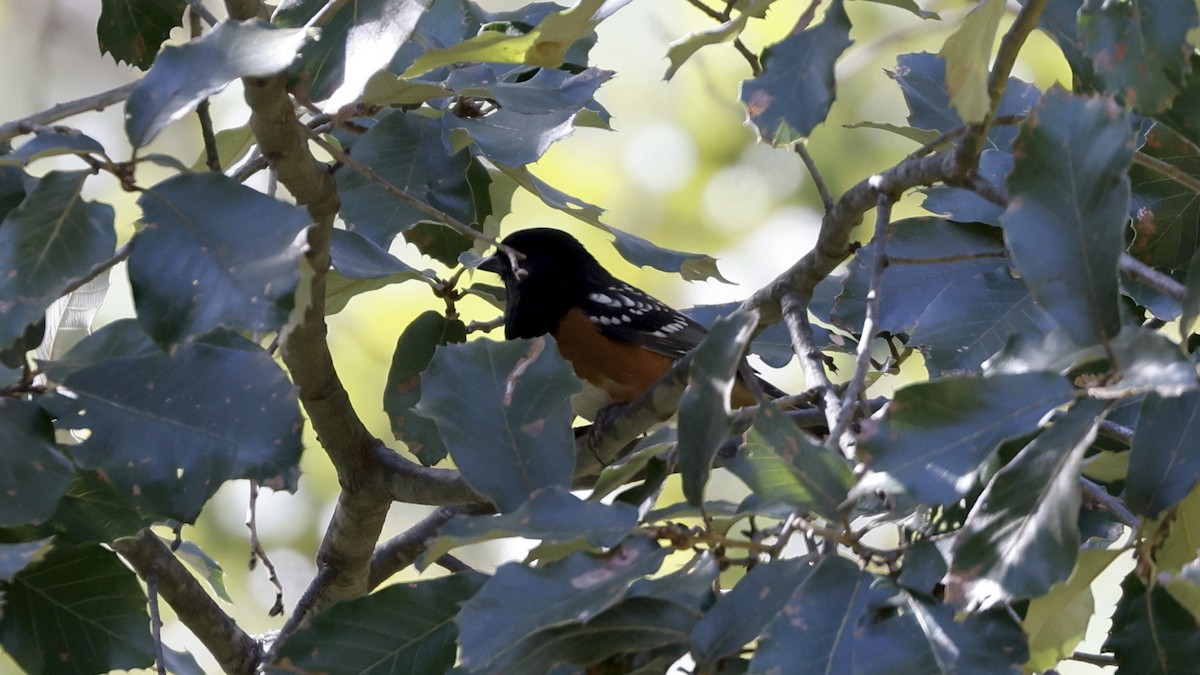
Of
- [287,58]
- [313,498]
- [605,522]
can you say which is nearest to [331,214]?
[287,58]

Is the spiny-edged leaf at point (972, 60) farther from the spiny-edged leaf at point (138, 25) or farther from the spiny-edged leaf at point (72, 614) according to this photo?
the spiny-edged leaf at point (138, 25)

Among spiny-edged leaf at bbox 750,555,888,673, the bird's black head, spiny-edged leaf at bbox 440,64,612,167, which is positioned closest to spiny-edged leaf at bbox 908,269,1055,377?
spiny-edged leaf at bbox 440,64,612,167

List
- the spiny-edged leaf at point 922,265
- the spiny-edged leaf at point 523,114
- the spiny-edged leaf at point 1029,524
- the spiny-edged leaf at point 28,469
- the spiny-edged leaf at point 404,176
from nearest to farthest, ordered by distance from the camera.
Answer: the spiny-edged leaf at point 1029,524 → the spiny-edged leaf at point 28,469 → the spiny-edged leaf at point 523,114 → the spiny-edged leaf at point 922,265 → the spiny-edged leaf at point 404,176

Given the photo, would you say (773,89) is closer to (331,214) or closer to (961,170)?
(961,170)

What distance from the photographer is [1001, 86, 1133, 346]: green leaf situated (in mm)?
1020

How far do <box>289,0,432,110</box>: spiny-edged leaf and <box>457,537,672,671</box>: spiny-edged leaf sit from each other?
55cm

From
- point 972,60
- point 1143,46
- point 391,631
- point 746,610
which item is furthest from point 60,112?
point 1143,46

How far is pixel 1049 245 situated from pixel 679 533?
428 mm

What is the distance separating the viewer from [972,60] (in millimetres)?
1305

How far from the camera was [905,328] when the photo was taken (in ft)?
6.50

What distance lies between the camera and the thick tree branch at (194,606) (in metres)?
2.04

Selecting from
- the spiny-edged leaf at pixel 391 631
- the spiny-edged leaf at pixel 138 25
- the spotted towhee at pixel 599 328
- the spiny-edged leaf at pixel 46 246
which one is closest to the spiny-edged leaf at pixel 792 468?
the spiny-edged leaf at pixel 391 631

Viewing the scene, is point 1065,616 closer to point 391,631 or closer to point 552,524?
point 552,524

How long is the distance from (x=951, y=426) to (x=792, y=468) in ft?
0.47
